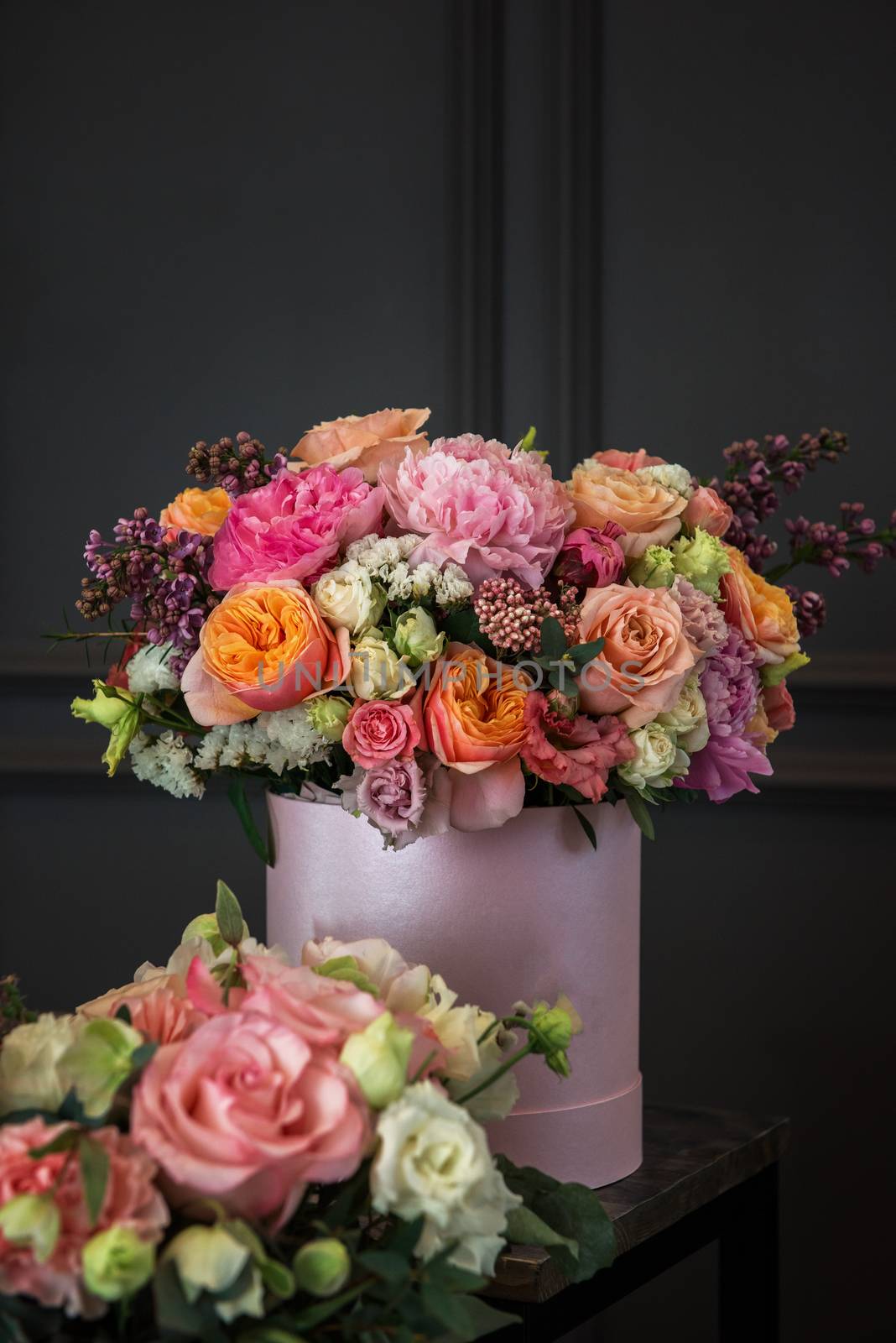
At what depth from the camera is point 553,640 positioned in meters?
0.83

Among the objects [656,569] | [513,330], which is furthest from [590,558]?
[513,330]

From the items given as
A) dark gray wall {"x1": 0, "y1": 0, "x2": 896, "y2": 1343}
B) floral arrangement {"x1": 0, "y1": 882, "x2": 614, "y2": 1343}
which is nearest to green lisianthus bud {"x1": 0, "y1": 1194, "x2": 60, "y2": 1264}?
floral arrangement {"x1": 0, "y1": 882, "x2": 614, "y2": 1343}

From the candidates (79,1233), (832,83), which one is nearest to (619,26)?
(832,83)

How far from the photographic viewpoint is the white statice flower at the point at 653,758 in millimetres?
861

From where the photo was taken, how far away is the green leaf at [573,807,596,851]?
901 mm

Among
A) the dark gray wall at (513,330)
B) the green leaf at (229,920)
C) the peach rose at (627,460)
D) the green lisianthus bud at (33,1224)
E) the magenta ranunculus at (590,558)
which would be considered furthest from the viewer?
the dark gray wall at (513,330)

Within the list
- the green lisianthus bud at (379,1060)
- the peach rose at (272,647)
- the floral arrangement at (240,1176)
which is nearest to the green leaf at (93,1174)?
the floral arrangement at (240,1176)

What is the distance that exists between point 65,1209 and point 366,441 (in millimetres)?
548

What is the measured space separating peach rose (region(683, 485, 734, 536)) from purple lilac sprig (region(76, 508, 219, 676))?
0.32 metres

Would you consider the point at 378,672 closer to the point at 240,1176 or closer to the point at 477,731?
the point at 477,731

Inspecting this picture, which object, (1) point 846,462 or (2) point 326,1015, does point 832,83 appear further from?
(2) point 326,1015

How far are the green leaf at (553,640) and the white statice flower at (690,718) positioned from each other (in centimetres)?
→ 8

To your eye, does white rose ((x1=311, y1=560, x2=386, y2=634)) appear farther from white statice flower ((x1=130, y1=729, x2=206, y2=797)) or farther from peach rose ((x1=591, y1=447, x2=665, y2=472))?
peach rose ((x1=591, y1=447, x2=665, y2=472))

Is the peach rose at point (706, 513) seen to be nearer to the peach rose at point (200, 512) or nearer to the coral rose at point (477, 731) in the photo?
the coral rose at point (477, 731)
